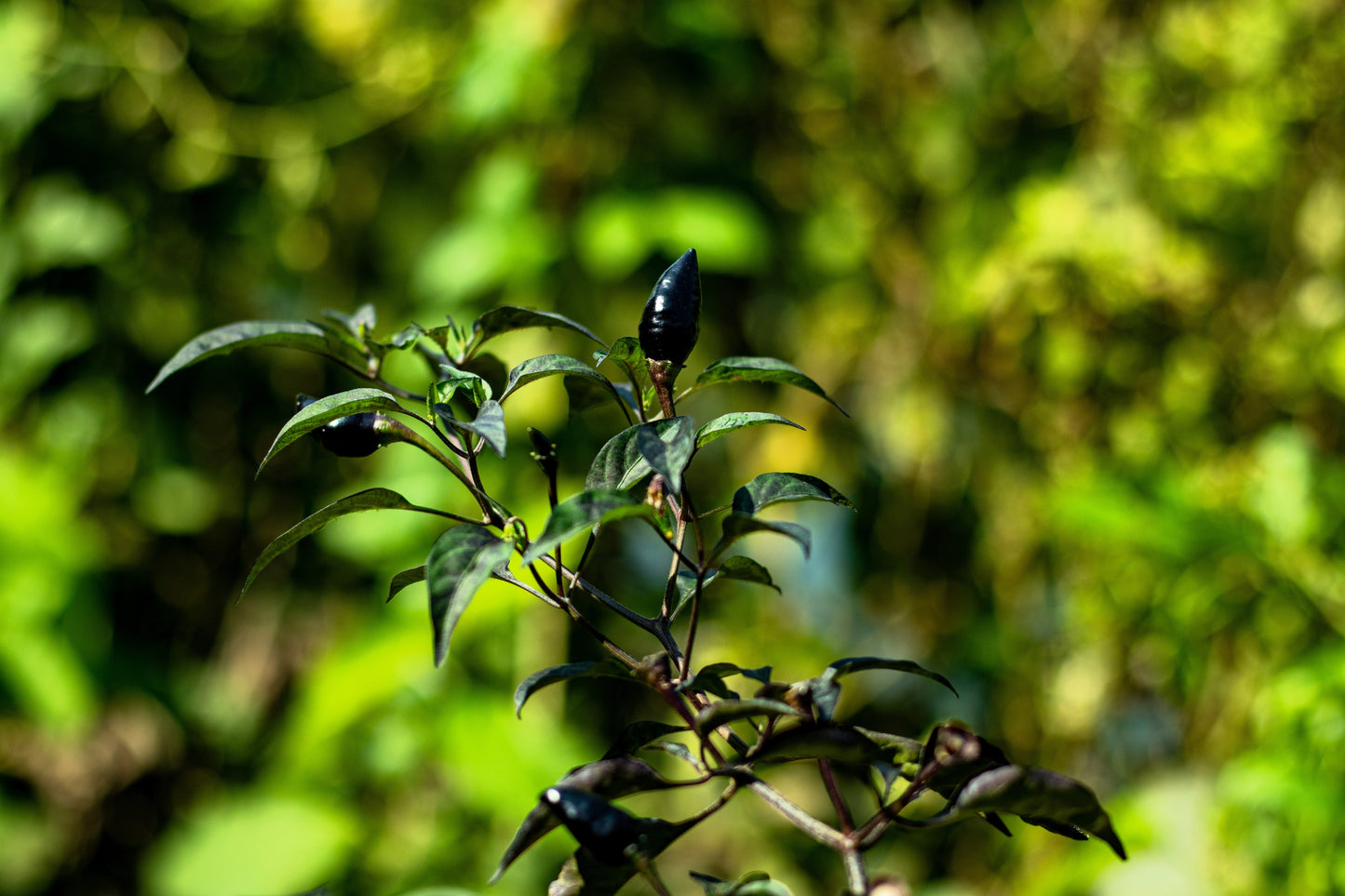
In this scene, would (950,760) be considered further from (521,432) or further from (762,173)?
(762,173)

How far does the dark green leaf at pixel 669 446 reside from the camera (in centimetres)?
24

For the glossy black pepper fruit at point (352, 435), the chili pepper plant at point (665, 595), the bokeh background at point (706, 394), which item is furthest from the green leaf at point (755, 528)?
the bokeh background at point (706, 394)

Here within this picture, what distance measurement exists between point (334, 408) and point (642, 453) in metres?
0.08

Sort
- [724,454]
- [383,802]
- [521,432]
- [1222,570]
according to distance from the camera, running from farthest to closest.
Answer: [724,454] → [383,802] → [521,432] → [1222,570]

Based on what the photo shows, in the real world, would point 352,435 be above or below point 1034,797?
above

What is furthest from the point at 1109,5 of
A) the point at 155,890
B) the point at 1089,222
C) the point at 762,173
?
the point at 155,890

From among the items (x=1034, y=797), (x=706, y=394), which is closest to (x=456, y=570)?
(x=1034, y=797)

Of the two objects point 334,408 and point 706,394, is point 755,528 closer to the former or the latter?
point 334,408

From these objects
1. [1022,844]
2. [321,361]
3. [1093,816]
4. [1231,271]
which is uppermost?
[321,361]

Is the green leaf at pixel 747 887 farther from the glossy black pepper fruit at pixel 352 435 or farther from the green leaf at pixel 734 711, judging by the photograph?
the glossy black pepper fruit at pixel 352 435

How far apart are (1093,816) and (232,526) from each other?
152 centimetres

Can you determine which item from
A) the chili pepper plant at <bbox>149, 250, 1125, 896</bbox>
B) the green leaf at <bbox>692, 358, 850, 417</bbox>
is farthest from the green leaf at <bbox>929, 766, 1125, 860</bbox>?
the green leaf at <bbox>692, 358, 850, 417</bbox>

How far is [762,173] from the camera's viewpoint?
1.33 meters

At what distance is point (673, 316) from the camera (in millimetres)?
A: 284
